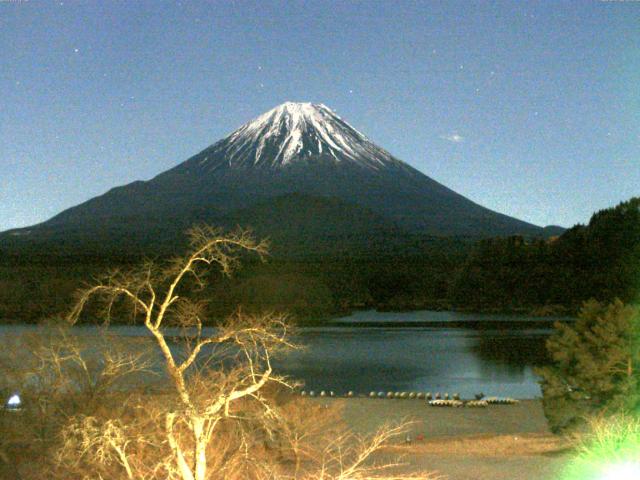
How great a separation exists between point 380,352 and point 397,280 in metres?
46.4

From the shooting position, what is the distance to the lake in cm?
2752

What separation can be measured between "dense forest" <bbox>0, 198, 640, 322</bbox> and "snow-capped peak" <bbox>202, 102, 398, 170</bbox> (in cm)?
2503

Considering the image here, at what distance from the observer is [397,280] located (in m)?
85.9

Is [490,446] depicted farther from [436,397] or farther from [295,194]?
[295,194]

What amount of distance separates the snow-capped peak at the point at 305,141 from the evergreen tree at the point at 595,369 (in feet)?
319

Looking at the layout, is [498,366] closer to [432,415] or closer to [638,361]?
[432,415]

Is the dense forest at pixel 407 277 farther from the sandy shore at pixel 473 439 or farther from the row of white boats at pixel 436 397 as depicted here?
the sandy shore at pixel 473 439

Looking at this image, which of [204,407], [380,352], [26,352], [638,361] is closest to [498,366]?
[380,352]

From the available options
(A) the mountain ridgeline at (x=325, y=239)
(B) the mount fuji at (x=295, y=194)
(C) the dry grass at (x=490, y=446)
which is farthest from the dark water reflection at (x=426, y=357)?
(B) the mount fuji at (x=295, y=194)

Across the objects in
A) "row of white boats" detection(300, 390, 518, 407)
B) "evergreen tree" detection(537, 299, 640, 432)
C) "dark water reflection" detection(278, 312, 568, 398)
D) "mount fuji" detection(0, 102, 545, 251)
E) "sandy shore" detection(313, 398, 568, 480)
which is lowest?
"dark water reflection" detection(278, 312, 568, 398)

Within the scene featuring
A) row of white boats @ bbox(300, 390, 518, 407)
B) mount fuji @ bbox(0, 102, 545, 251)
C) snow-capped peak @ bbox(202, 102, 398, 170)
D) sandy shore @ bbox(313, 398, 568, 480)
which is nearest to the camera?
sandy shore @ bbox(313, 398, 568, 480)

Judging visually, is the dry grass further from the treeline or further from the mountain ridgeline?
the treeline

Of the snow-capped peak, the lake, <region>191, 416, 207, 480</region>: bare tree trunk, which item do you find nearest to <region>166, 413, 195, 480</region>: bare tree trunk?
<region>191, 416, 207, 480</region>: bare tree trunk

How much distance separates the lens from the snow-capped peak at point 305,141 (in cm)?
11138
